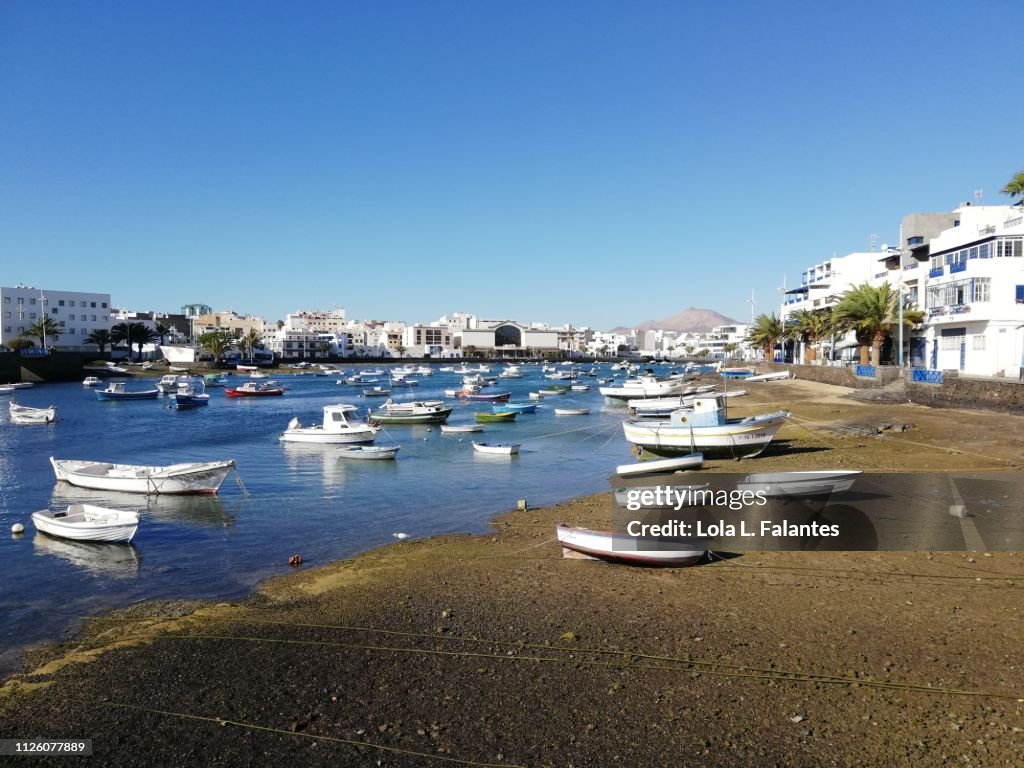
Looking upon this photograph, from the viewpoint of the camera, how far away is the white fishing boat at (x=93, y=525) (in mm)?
20391

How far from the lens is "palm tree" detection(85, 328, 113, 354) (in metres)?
149

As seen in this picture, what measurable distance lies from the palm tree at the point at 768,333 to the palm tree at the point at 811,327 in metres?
→ 6.14

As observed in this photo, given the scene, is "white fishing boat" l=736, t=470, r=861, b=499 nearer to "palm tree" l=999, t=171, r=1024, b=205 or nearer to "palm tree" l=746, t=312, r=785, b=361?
"palm tree" l=999, t=171, r=1024, b=205

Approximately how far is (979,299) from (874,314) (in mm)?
9935

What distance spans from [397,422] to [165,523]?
106 feet

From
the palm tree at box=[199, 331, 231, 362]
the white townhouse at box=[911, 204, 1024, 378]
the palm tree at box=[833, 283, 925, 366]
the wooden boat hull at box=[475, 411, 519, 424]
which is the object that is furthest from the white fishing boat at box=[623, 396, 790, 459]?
the palm tree at box=[199, 331, 231, 362]

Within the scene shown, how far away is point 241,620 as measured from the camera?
13539mm

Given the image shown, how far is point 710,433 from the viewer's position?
30906 millimetres

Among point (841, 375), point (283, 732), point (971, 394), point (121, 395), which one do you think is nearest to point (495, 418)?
point (841, 375)

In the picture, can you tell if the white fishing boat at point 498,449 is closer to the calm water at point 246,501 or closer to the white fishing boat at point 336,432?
the calm water at point 246,501

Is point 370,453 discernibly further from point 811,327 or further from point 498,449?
point 811,327

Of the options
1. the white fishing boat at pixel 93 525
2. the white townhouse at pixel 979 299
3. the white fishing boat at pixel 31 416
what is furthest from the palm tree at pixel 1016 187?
the white fishing boat at pixel 31 416

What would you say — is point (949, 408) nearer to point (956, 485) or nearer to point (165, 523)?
point (956, 485)

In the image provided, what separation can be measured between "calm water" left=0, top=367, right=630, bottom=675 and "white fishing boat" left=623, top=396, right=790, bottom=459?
3.50m
